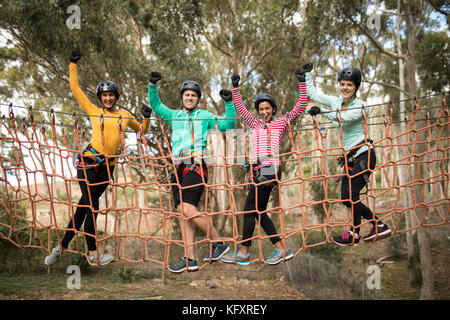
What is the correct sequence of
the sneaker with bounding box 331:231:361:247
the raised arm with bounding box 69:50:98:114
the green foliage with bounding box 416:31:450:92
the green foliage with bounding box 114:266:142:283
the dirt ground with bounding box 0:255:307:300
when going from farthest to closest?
the green foliage with bounding box 416:31:450:92
the green foliage with bounding box 114:266:142:283
the dirt ground with bounding box 0:255:307:300
the raised arm with bounding box 69:50:98:114
the sneaker with bounding box 331:231:361:247

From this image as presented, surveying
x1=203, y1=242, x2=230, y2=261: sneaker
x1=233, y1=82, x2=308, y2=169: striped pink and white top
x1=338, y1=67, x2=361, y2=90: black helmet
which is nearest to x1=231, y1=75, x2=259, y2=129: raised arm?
x1=233, y1=82, x2=308, y2=169: striped pink and white top

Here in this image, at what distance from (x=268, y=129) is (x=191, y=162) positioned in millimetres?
560

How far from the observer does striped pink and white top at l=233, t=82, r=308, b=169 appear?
91.2 inches

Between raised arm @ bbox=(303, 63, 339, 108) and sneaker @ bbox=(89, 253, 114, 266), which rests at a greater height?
raised arm @ bbox=(303, 63, 339, 108)

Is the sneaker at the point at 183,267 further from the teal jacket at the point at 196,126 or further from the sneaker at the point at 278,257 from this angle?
the teal jacket at the point at 196,126

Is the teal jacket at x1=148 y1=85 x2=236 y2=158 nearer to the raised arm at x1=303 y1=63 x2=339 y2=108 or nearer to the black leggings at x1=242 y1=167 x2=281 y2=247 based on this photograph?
the black leggings at x1=242 y1=167 x2=281 y2=247

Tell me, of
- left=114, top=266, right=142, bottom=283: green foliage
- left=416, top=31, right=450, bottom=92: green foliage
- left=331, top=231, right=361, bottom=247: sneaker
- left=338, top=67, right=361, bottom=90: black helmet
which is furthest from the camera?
left=416, top=31, right=450, bottom=92: green foliage

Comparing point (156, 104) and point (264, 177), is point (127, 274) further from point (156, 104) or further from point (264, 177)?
point (264, 177)

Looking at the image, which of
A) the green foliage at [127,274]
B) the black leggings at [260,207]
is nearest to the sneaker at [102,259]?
the black leggings at [260,207]

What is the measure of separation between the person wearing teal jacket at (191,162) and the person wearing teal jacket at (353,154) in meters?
0.72

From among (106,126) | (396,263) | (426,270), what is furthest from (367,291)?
(106,126)

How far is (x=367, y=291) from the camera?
21.7 feet

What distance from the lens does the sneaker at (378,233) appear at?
2.30 meters

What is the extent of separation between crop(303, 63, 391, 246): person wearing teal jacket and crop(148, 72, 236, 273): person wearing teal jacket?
2.36 ft
